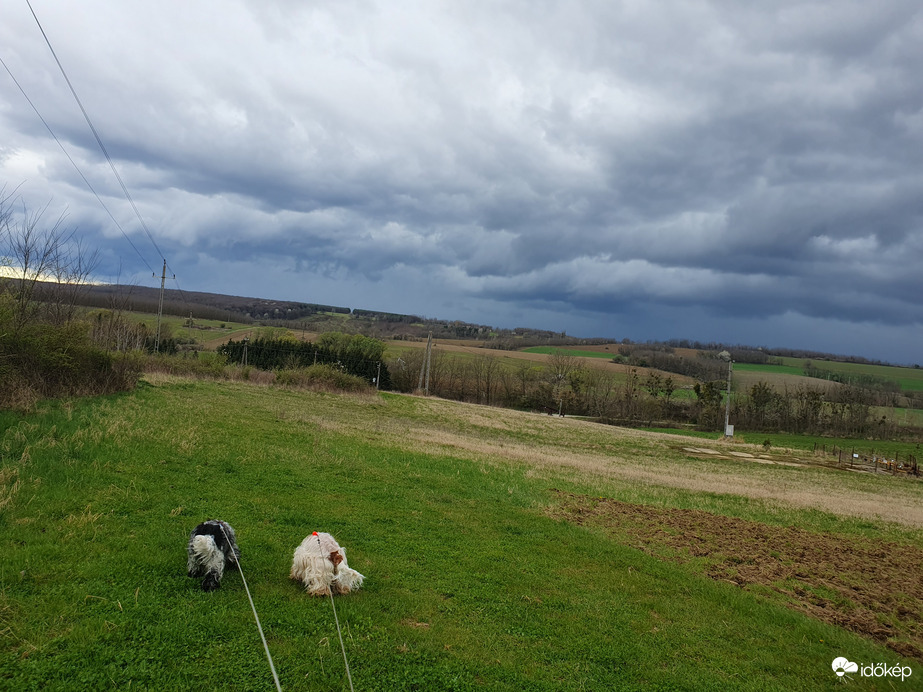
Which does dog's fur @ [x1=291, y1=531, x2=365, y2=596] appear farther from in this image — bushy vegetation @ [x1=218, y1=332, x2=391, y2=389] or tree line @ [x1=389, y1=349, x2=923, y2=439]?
tree line @ [x1=389, y1=349, x2=923, y2=439]

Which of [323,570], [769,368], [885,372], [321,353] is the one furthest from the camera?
[885,372]

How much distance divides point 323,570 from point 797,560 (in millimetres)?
8847

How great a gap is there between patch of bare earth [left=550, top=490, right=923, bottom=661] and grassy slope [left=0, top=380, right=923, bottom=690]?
0.66 metres

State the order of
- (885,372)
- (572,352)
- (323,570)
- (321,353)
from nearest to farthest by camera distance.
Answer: (323,570) → (321,353) → (572,352) → (885,372)

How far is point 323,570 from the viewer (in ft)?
20.7

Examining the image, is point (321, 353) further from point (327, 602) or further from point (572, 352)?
point (327, 602)

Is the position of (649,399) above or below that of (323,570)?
below

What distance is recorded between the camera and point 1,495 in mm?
7422

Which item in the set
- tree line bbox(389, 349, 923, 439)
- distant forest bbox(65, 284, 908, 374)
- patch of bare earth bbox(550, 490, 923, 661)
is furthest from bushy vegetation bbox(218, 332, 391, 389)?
patch of bare earth bbox(550, 490, 923, 661)

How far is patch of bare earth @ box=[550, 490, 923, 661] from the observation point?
7.69 metres

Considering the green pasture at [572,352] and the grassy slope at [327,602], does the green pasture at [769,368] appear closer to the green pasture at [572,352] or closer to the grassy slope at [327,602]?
the green pasture at [572,352]

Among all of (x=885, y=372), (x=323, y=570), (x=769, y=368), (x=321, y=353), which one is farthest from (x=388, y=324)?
(x=323, y=570)

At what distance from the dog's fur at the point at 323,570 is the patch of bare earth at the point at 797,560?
603 cm

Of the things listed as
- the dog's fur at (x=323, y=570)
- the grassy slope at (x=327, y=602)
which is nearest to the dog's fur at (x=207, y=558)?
the grassy slope at (x=327, y=602)
